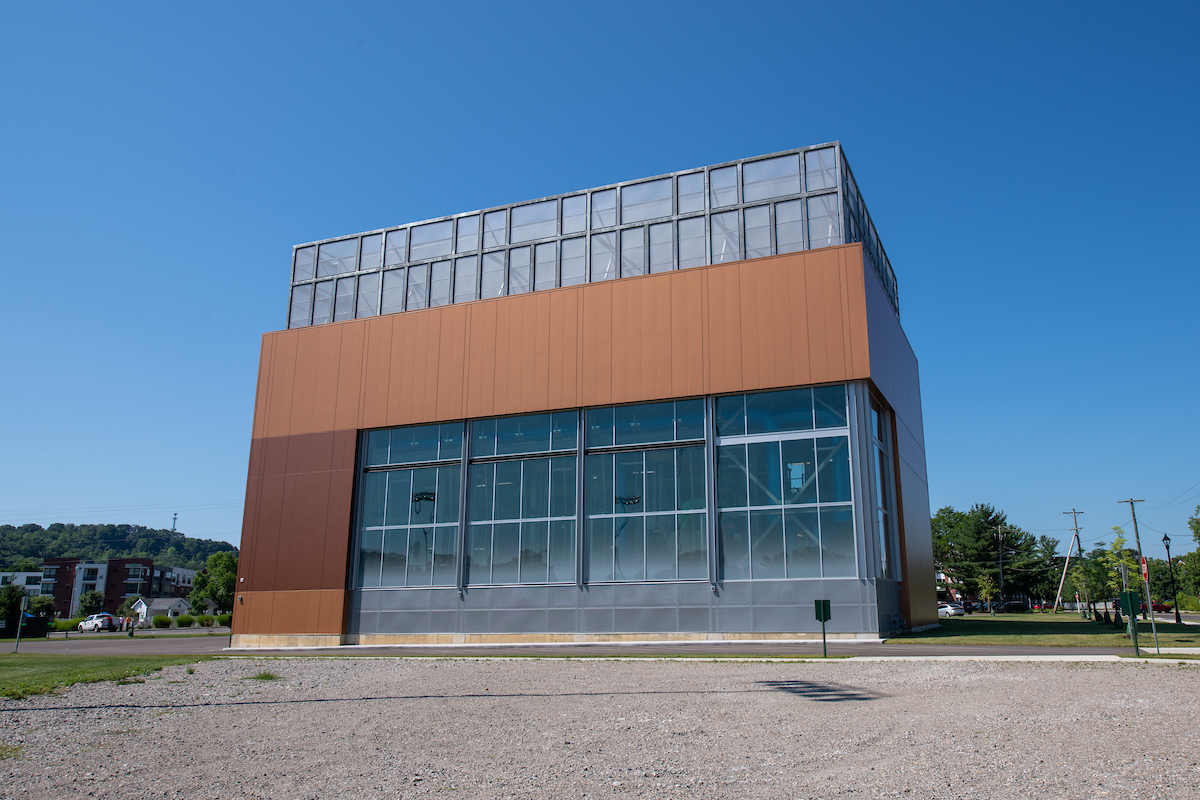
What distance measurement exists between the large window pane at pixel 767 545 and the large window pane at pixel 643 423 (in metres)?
5.11

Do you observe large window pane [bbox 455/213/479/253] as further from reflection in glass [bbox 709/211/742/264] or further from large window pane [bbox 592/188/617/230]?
reflection in glass [bbox 709/211/742/264]

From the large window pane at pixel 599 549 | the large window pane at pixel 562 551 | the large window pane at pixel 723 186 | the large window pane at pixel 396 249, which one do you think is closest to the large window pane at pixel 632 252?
the large window pane at pixel 723 186

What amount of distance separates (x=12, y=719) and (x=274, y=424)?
3055cm

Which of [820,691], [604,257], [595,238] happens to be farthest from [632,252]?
[820,691]

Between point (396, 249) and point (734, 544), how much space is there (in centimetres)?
2549

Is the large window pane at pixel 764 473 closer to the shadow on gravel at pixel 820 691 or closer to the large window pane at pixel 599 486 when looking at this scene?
the large window pane at pixel 599 486

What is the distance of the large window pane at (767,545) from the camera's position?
100 ft

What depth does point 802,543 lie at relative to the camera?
3022 centimetres

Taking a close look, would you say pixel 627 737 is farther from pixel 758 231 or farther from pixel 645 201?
pixel 645 201

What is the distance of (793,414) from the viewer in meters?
31.4

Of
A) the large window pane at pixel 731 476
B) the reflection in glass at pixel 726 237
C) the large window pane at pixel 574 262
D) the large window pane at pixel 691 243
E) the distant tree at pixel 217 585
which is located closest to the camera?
the large window pane at pixel 731 476

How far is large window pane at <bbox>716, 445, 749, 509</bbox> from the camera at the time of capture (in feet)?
103

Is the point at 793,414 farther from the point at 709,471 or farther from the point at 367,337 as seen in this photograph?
the point at 367,337

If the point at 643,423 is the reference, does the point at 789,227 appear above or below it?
above
